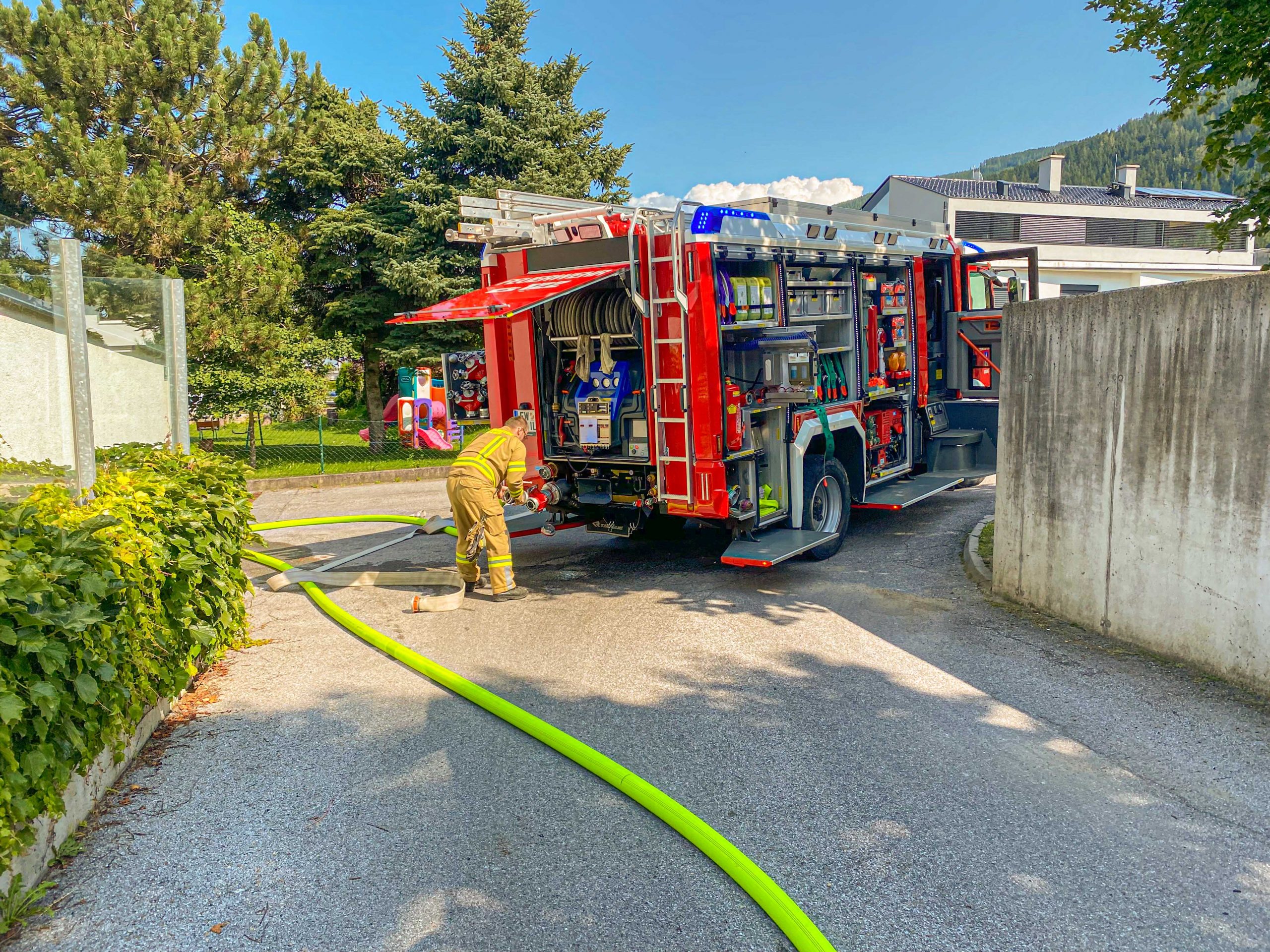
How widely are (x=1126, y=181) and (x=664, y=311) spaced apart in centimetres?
6239

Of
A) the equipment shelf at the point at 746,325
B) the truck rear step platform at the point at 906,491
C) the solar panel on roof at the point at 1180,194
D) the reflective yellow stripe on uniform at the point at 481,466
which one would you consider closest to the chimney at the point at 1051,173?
the solar panel on roof at the point at 1180,194

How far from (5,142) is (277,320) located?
23.6 feet

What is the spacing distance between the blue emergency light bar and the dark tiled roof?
4995 cm

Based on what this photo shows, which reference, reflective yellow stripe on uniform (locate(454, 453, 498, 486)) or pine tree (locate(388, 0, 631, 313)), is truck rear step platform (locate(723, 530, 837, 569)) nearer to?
reflective yellow stripe on uniform (locate(454, 453, 498, 486))

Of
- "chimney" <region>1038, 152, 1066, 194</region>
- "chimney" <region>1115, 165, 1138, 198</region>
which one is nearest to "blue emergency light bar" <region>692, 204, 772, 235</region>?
"chimney" <region>1038, 152, 1066, 194</region>

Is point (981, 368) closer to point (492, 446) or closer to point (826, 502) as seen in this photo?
point (826, 502)

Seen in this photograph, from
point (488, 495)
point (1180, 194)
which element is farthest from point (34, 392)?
point (1180, 194)

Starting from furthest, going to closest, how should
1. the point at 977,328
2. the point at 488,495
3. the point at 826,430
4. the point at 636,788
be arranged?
the point at 977,328, the point at 826,430, the point at 488,495, the point at 636,788

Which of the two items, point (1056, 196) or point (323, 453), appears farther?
point (1056, 196)

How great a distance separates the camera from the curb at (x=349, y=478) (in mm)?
15039

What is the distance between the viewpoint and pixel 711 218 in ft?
23.5

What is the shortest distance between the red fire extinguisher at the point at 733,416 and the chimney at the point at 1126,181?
198 feet

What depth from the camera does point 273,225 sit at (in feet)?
58.0

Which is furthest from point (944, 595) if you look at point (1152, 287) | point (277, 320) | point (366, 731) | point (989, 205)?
point (989, 205)
